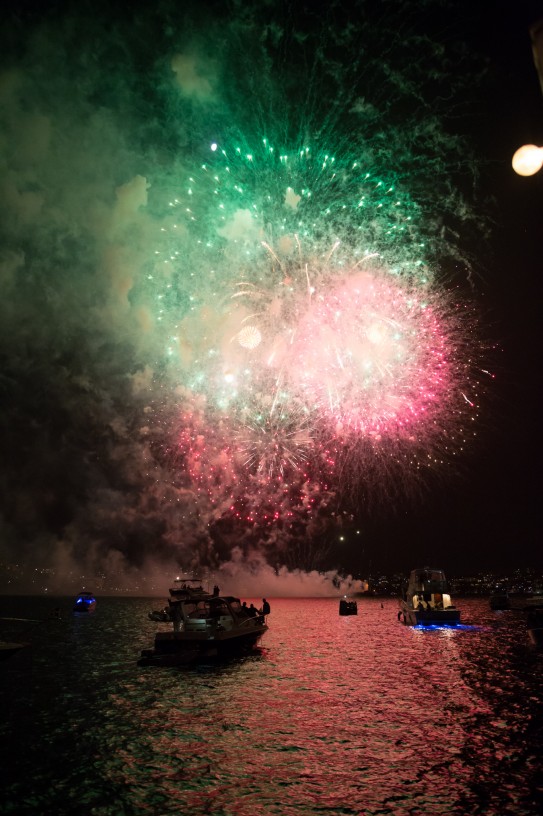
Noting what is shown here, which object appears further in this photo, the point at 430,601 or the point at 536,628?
the point at 430,601

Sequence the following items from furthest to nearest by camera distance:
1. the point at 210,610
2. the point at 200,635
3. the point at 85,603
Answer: the point at 85,603 → the point at 210,610 → the point at 200,635

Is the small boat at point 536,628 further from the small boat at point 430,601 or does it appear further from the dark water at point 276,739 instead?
the small boat at point 430,601

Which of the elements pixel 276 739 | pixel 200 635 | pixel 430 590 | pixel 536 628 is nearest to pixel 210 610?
pixel 200 635

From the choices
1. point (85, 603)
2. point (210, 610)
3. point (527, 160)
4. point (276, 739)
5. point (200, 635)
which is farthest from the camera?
point (85, 603)

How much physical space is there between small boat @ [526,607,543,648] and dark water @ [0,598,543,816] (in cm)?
535

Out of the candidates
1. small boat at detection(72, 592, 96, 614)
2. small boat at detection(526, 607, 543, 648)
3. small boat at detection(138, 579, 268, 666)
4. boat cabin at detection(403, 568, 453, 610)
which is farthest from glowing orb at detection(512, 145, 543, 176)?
small boat at detection(72, 592, 96, 614)

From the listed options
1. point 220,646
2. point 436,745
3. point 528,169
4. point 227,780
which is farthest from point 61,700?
point 528,169

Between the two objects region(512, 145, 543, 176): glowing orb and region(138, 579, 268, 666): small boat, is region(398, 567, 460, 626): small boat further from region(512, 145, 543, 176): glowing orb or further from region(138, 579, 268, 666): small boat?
region(512, 145, 543, 176): glowing orb

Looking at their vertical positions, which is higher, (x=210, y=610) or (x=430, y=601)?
(x=210, y=610)

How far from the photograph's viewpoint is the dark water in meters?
10.4

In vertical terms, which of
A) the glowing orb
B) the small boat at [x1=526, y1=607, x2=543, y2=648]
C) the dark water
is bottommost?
the dark water

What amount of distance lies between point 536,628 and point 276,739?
89.0 ft

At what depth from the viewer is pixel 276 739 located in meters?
14.6

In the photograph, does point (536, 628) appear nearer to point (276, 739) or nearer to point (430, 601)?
point (430, 601)
